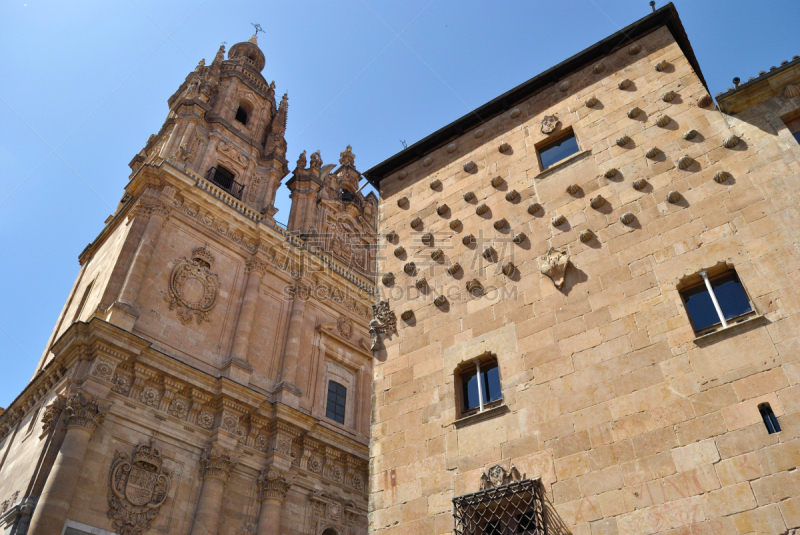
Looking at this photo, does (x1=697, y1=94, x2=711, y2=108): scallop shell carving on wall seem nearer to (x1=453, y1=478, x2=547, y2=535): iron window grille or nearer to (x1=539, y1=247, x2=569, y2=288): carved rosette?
(x1=539, y1=247, x2=569, y2=288): carved rosette

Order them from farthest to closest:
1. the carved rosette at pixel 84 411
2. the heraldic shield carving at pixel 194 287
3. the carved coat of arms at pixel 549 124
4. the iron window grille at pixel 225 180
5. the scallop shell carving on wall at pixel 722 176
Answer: the iron window grille at pixel 225 180, the heraldic shield carving at pixel 194 287, the carved rosette at pixel 84 411, the carved coat of arms at pixel 549 124, the scallop shell carving on wall at pixel 722 176

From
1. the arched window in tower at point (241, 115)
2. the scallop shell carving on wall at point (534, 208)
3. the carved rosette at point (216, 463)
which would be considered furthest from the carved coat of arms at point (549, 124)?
the arched window in tower at point (241, 115)

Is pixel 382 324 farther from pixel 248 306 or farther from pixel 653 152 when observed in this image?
pixel 248 306

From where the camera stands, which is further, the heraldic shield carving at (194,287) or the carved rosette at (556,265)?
the heraldic shield carving at (194,287)

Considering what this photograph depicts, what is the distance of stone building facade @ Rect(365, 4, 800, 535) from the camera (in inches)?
269

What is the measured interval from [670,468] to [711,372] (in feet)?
4.28

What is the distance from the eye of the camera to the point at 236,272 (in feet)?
77.0

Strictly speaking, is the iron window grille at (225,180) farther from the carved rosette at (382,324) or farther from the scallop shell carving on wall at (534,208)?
the scallop shell carving on wall at (534,208)

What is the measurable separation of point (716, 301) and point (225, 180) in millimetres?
24297

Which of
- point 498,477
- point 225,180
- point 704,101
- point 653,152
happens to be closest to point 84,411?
point 498,477

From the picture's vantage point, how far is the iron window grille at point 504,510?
24.7ft

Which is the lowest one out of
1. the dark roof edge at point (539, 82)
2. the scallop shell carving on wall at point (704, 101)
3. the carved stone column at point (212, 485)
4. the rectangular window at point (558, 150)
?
the carved stone column at point (212, 485)

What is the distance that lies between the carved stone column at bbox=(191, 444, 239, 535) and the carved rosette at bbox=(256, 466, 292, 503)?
3.68ft

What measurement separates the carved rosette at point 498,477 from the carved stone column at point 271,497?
12171mm
